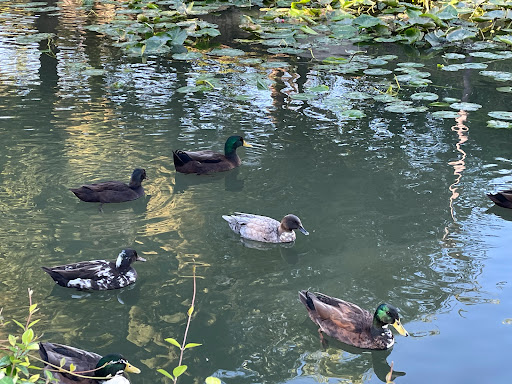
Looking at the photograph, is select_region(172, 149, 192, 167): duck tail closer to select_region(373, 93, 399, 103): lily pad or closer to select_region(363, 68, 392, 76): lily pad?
select_region(373, 93, 399, 103): lily pad

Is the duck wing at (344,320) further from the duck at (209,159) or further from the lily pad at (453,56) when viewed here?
the lily pad at (453,56)

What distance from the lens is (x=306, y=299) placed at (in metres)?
5.56

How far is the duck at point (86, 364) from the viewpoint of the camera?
4.43 m

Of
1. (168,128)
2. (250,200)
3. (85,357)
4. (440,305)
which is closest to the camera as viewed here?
(85,357)

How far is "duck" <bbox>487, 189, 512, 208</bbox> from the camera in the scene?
284 inches

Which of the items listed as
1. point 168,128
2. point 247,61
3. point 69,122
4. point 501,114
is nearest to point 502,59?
point 501,114

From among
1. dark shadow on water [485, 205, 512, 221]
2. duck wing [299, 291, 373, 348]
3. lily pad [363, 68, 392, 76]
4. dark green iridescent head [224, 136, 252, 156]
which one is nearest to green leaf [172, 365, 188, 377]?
duck wing [299, 291, 373, 348]

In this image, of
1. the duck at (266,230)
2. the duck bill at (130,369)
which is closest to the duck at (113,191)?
the duck at (266,230)

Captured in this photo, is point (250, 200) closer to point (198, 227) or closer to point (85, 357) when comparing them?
point (198, 227)

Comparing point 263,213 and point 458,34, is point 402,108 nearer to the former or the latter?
point 263,213

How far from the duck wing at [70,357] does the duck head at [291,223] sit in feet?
8.03

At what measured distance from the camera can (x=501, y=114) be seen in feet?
31.5

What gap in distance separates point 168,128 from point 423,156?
3275 mm

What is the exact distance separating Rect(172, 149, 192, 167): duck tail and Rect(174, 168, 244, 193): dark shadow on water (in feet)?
0.51
